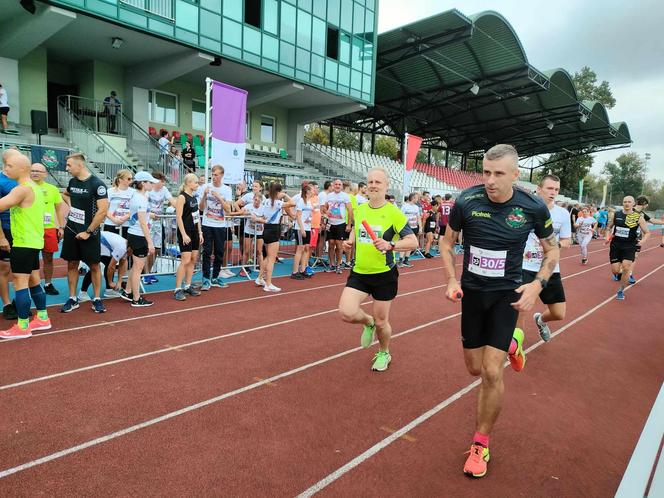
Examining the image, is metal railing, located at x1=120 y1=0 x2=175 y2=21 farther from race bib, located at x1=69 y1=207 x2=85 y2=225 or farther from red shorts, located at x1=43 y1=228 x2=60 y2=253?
red shorts, located at x1=43 y1=228 x2=60 y2=253

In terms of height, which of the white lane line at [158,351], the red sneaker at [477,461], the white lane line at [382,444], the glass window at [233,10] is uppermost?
the glass window at [233,10]

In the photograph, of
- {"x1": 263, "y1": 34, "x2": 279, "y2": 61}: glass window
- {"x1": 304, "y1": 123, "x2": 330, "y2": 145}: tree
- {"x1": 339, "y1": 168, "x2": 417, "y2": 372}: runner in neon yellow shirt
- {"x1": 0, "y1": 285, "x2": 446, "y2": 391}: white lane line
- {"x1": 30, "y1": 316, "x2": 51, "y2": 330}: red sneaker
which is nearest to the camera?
{"x1": 0, "y1": 285, "x2": 446, "y2": 391}: white lane line

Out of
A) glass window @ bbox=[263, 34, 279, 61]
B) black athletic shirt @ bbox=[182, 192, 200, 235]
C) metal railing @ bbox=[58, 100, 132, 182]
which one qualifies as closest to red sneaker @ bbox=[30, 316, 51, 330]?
black athletic shirt @ bbox=[182, 192, 200, 235]

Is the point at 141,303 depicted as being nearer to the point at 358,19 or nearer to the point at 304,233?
the point at 304,233

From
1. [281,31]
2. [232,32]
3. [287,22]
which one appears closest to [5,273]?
[232,32]

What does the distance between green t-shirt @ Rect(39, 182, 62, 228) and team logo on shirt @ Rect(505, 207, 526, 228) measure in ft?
19.3

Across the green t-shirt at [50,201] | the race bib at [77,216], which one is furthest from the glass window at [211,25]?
the race bib at [77,216]

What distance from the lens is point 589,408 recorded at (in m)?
4.21

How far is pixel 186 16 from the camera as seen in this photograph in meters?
17.1

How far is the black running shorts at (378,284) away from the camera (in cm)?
461

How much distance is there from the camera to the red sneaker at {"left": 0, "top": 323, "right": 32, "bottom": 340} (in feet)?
17.0

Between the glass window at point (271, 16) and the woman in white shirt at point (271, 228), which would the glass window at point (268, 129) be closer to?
the glass window at point (271, 16)

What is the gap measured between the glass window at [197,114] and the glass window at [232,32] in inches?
180

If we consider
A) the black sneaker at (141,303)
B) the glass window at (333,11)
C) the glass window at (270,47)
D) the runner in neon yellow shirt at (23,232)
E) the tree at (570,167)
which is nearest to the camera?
the runner in neon yellow shirt at (23,232)
